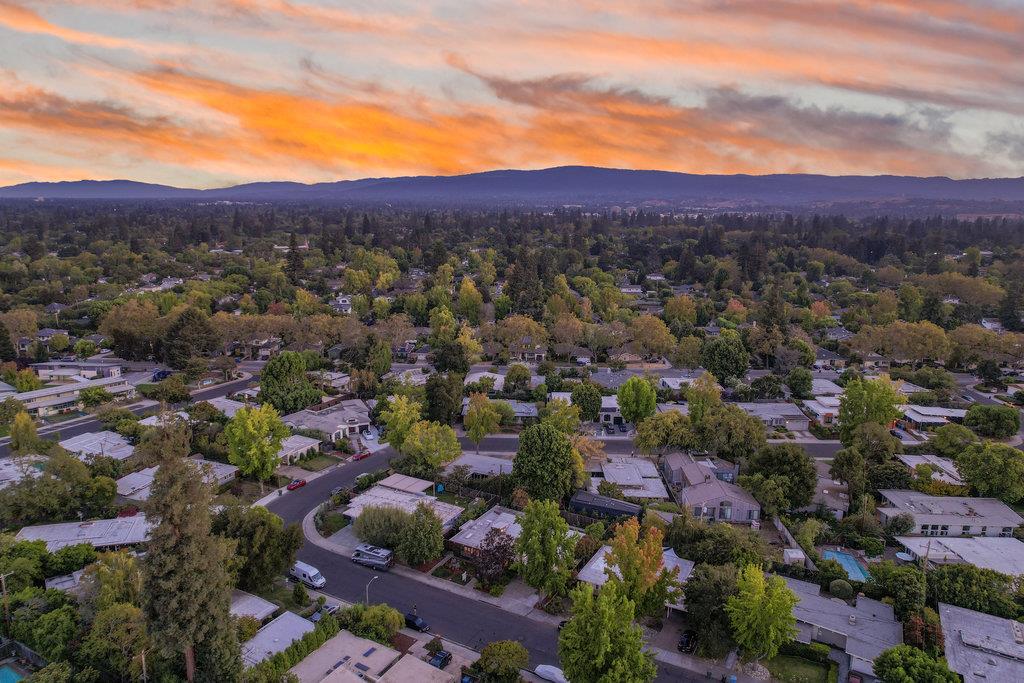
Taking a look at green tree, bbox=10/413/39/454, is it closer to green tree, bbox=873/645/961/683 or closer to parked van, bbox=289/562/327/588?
parked van, bbox=289/562/327/588

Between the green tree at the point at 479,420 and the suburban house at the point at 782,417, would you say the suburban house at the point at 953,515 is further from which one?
the green tree at the point at 479,420

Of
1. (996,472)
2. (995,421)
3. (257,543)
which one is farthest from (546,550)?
(995,421)

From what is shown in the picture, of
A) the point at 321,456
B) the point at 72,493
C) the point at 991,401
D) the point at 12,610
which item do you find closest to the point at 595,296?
the point at 991,401

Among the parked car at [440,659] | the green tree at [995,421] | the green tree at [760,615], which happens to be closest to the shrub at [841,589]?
the green tree at [760,615]

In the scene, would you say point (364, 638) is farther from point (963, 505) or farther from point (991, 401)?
point (991, 401)

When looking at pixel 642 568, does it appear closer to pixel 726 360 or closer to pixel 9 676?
pixel 9 676

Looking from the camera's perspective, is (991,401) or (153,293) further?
(153,293)
